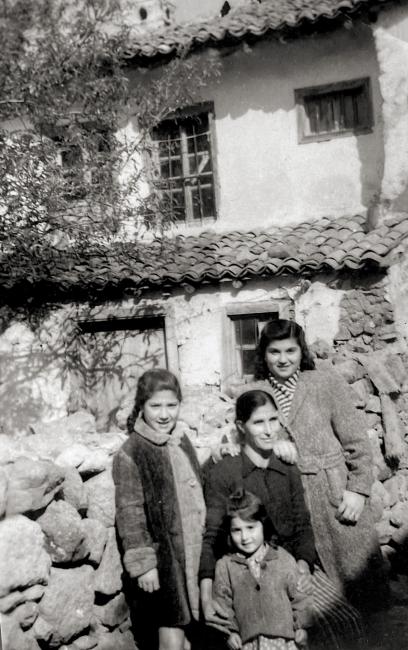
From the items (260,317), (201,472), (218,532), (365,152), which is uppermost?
(365,152)

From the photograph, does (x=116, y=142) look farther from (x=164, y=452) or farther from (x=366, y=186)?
(x=366, y=186)

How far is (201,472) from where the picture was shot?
9.93 feet

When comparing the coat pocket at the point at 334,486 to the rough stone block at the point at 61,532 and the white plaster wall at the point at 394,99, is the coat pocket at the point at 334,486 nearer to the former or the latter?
the rough stone block at the point at 61,532

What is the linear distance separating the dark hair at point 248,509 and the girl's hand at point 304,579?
209 millimetres

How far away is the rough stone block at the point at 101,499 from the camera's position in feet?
10.1

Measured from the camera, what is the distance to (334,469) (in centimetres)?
301

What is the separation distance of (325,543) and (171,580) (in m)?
0.80

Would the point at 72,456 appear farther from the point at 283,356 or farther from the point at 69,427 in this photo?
the point at 283,356

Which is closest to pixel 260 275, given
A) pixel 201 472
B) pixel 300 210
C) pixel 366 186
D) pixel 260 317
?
pixel 260 317

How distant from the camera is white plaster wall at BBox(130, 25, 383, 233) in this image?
8500 mm

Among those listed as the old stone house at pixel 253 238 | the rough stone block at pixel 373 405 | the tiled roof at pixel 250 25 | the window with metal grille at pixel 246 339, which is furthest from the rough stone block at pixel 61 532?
the tiled roof at pixel 250 25

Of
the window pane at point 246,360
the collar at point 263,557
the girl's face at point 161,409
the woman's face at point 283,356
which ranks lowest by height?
the collar at point 263,557

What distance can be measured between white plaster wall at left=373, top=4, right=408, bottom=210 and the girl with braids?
5941 mm

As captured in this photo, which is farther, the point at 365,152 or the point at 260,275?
the point at 365,152
